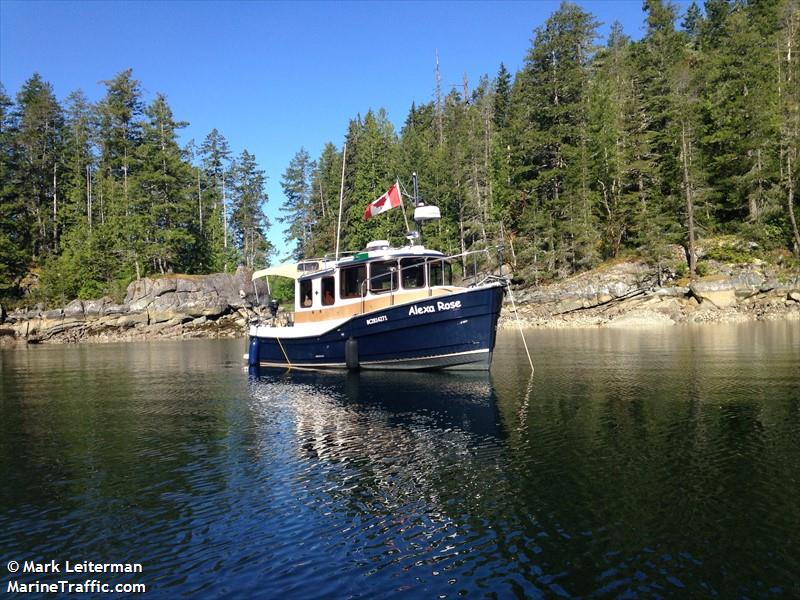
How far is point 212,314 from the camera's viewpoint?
5309 centimetres

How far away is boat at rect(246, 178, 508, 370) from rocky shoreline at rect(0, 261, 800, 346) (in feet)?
A: 37.9

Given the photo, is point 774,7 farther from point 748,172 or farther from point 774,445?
point 774,445

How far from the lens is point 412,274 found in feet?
67.8

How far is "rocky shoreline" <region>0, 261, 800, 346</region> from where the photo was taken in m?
39.7

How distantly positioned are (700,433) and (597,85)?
164 ft

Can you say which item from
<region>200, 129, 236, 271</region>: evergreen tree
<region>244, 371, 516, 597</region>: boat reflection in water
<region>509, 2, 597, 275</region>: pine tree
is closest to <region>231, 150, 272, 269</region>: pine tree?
<region>200, 129, 236, 271</region>: evergreen tree

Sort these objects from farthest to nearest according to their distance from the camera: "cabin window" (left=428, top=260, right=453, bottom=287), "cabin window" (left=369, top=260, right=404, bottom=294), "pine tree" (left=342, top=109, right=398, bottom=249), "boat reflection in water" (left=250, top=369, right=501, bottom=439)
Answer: "pine tree" (left=342, top=109, right=398, bottom=249) < "cabin window" (left=369, top=260, right=404, bottom=294) < "cabin window" (left=428, top=260, right=453, bottom=287) < "boat reflection in water" (left=250, top=369, right=501, bottom=439)

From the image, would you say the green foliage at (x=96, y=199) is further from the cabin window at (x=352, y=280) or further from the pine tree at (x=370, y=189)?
the cabin window at (x=352, y=280)

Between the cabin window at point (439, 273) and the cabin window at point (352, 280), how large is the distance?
2564mm

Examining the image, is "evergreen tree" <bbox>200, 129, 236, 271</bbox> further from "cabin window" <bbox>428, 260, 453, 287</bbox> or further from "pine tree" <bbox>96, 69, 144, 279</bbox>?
"cabin window" <bbox>428, 260, 453, 287</bbox>

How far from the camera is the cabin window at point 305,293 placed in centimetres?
2333

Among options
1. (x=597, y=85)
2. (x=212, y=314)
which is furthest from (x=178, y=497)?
(x=597, y=85)

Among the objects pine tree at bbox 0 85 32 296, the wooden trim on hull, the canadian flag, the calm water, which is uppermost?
pine tree at bbox 0 85 32 296

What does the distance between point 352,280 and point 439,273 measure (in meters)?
3.43
